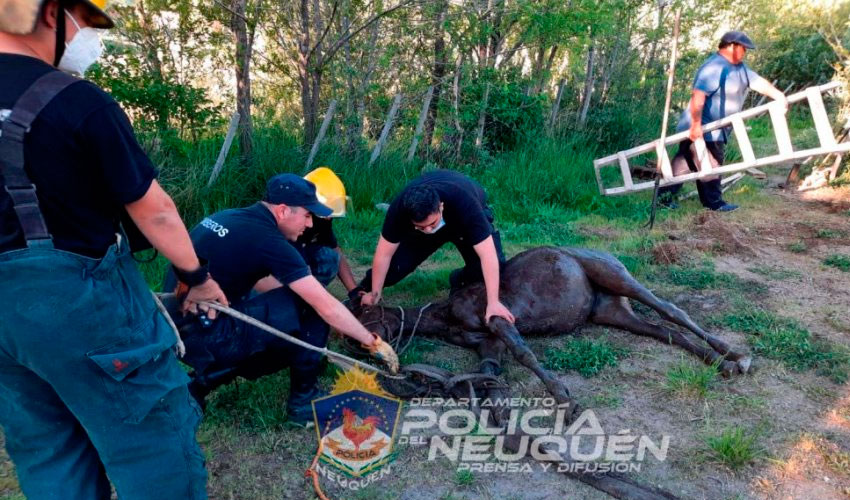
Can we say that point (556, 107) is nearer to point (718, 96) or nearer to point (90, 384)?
point (718, 96)

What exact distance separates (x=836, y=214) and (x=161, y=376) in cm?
798

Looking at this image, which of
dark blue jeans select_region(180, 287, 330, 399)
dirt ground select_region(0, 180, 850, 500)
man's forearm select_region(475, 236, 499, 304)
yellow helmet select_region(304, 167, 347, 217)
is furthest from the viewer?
yellow helmet select_region(304, 167, 347, 217)

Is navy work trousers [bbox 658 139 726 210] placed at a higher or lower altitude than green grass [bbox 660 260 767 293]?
higher

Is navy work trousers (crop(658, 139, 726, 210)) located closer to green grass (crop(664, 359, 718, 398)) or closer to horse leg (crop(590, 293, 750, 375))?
horse leg (crop(590, 293, 750, 375))

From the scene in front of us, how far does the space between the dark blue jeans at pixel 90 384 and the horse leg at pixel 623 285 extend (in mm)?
3032

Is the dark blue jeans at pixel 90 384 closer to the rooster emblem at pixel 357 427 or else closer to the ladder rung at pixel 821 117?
the rooster emblem at pixel 357 427

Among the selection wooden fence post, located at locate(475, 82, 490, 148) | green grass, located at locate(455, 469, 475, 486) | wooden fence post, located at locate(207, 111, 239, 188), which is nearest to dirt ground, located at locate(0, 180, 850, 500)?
green grass, located at locate(455, 469, 475, 486)

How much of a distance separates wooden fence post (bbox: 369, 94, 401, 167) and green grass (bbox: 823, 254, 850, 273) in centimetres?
523

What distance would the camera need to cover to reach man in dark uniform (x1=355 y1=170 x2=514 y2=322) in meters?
3.57

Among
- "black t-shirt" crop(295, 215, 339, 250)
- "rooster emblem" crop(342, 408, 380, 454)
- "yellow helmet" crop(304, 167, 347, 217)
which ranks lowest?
"rooster emblem" crop(342, 408, 380, 454)

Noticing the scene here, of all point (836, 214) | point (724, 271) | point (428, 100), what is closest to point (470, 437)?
point (724, 271)

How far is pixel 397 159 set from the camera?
756cm

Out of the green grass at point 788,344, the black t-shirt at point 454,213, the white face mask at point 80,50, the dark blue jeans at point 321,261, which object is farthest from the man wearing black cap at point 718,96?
the white face mask at point 80,50

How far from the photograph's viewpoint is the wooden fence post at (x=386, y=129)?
24.2 ft
